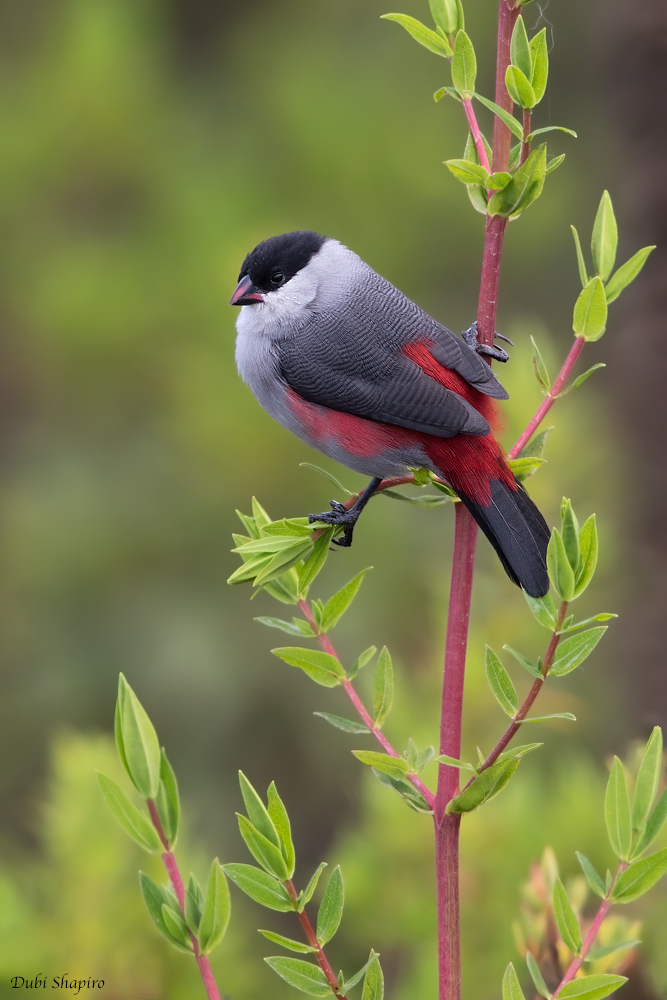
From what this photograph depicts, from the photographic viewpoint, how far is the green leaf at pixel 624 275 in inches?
40.5

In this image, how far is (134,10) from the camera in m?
4.46

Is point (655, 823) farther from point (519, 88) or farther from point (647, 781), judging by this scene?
point (519, 88)

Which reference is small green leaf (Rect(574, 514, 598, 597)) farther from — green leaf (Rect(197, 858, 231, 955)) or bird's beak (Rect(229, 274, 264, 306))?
bird's beak (Rect(229, 274, 264, 306))

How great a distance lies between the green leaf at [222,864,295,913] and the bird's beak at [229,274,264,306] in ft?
3.22

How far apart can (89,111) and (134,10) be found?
0.72 metres

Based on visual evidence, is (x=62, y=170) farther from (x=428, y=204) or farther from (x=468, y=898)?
(x=468, y=898)

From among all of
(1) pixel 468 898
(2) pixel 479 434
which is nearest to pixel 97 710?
(1) pixel 468 898

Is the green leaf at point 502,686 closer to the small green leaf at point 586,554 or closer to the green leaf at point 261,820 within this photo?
the small green leaf at point 586,554

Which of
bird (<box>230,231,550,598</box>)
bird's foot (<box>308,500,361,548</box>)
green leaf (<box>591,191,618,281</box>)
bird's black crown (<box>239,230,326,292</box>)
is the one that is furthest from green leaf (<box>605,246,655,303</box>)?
bird's black crown (<box>239,230,326,292</box>)

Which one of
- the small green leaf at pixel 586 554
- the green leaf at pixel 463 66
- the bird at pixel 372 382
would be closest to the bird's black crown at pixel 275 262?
the bird at pixel 372 382

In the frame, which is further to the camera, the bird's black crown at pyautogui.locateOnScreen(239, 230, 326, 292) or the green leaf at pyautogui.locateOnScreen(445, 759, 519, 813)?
the bird's black crown at pyautogui.locateOnScreen(239, 230, 326, 292)

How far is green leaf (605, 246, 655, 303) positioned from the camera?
103 centimetres

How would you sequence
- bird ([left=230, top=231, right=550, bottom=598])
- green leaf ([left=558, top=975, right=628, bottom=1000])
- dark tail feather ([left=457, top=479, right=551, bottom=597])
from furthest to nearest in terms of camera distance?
bird ([left=230, top=231, right=550, bottom=598]) < dark tail feather ([left=457, top=479, right=551, bottom=597]) < green leaf ([left=558, top=975, right=628, bottom=1000])

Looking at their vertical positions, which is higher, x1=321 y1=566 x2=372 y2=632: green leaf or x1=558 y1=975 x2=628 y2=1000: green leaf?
x1=321 y1=566 x2=372 y2=632: green leaf
